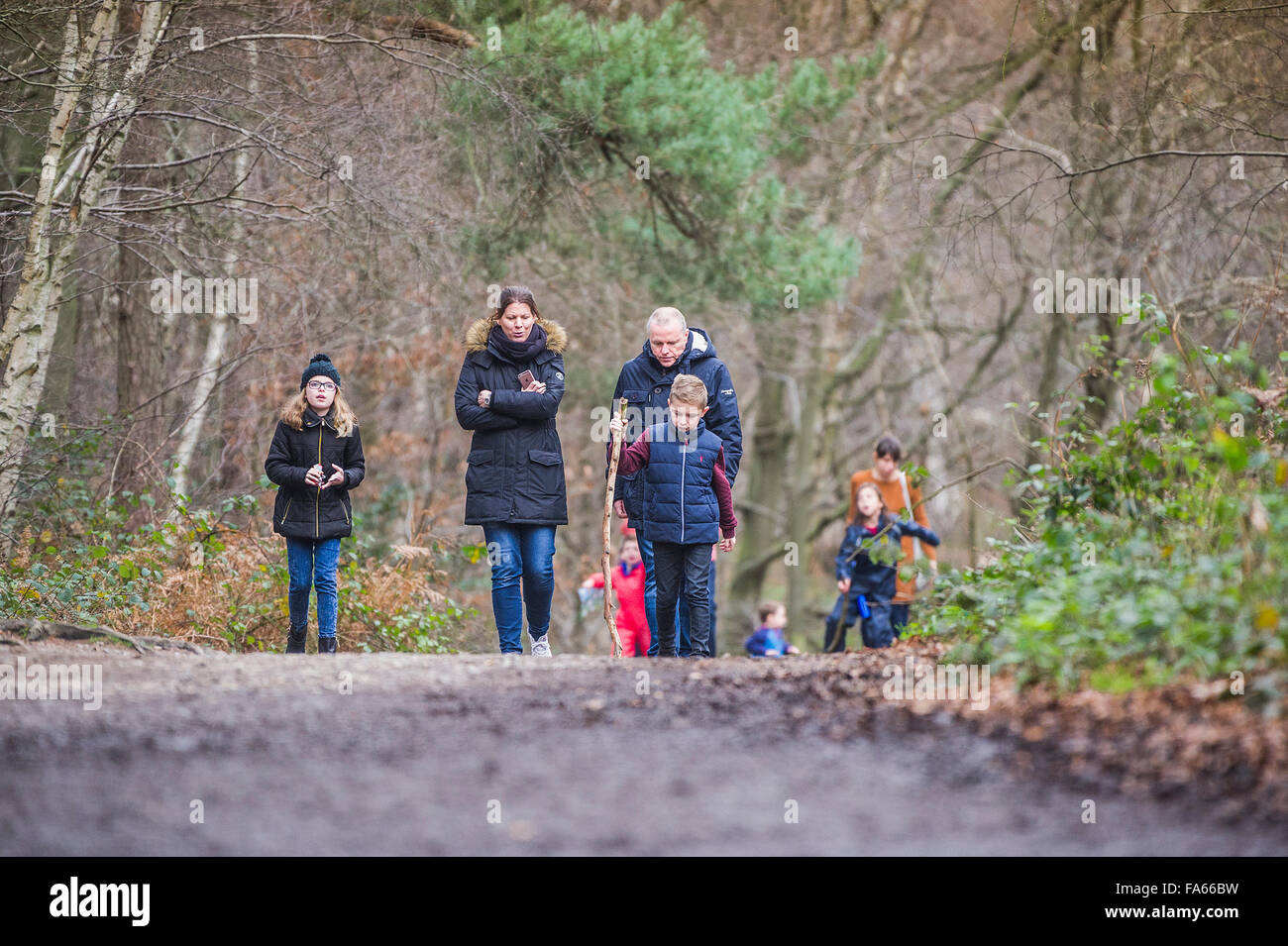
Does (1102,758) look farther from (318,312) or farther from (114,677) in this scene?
(318,312)

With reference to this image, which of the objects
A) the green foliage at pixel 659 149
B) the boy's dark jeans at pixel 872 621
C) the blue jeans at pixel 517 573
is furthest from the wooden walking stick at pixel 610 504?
the green foliage at pixel 659 149

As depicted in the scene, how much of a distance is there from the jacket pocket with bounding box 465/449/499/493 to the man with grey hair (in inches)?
31.2

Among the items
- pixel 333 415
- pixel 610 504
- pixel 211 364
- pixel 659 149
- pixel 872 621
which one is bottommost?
pixel 872 621

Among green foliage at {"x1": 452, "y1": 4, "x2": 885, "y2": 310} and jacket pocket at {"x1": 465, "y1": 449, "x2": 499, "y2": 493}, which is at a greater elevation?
green foliage at {"x1": 452, "y1": 4, "x2": 885, "y2": 310}

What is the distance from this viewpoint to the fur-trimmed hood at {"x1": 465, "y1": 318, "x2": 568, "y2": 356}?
7973 millimetres

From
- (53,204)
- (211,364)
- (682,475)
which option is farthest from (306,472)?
(211,364)

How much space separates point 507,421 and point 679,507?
1.25 m

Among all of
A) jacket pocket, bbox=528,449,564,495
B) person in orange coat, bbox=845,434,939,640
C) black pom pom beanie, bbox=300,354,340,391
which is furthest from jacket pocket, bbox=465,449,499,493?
person in orange coat, bbox=845,434,939,640

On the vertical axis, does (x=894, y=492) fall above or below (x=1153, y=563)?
above

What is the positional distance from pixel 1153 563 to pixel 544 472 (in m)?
3.64

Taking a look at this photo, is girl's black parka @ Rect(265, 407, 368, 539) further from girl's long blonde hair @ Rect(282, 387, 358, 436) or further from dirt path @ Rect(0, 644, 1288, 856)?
dirt path @ Rect(0, 644, 1288, 856)

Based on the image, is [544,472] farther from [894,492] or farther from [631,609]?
[894,492]

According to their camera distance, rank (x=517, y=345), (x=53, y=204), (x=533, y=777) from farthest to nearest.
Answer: (x=53, y=204) < (x=517, y=345) < (x=533, y=777)

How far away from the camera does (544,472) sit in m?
7.83
